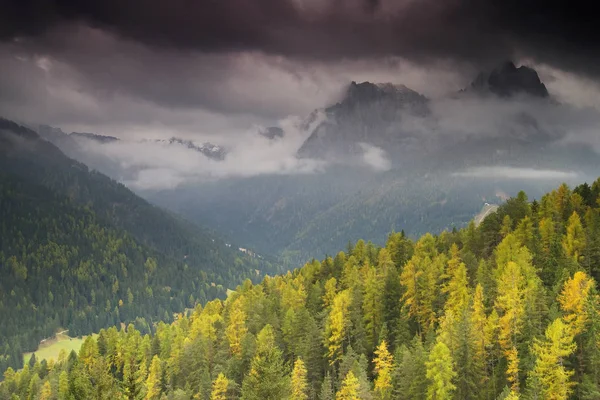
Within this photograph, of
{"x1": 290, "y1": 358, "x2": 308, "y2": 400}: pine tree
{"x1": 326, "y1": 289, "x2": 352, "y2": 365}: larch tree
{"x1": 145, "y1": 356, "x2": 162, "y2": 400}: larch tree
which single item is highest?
{"x1": 326, "y1": 289, "x2": 352, "y2": 365}: larch tree

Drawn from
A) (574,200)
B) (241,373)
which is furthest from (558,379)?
(574,200)

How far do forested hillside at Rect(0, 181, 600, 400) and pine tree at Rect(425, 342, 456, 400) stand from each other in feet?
0.59

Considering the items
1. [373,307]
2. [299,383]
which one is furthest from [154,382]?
[373,307]

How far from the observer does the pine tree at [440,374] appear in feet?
206

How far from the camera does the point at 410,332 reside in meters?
89.8

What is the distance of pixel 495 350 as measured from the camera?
72688mm

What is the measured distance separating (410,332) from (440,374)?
26730 mm

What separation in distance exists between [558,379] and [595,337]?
8099mm

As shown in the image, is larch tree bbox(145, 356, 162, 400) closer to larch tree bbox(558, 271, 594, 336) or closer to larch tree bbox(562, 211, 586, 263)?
larch tree bbox(558, 271, 594, 336)

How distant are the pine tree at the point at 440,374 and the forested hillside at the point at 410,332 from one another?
0.59 feet

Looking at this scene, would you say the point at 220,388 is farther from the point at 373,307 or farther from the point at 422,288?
the point at 422,288

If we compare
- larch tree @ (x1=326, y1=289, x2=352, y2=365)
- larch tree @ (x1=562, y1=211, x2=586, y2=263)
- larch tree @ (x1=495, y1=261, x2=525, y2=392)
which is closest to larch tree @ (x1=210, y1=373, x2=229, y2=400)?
larch tree @ (x1=326, y1=289, x2=352, y2=365)

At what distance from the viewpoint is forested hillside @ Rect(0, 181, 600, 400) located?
60.9 m

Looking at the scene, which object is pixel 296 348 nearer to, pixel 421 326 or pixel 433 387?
pixel 421 326
